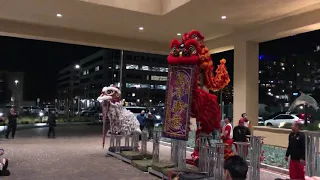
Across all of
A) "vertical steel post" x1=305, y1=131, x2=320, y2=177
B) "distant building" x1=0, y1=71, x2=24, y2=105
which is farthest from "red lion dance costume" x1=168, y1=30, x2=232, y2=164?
"distant building" x1=0, y1=71, x2=24, y2=105

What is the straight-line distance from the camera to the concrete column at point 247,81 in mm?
13172

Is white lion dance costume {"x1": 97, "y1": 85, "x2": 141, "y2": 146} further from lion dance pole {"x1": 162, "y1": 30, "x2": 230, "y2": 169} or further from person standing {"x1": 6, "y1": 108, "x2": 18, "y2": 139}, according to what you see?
person standing {"x1": 6, "y1": 108, "x2": 18, "y2": 139}

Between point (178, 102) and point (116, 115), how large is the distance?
Result: 4062mm

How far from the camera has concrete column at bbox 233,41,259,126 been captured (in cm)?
1317

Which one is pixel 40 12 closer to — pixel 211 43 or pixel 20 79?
pixel 211 43

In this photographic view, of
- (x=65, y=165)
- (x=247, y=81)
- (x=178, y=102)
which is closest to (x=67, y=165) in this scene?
(x=65, y=165)

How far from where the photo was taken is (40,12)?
458 inches

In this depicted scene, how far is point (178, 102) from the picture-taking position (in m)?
6.89

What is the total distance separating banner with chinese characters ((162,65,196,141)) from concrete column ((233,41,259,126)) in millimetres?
6846

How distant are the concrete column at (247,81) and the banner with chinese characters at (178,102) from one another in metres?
6.85

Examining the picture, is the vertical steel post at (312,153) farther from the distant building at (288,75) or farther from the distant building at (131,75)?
the distant building at (131,75)

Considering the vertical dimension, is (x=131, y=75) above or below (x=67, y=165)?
above

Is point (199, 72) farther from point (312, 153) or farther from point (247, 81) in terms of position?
point (247, 81)

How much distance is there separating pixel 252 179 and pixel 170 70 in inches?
111
